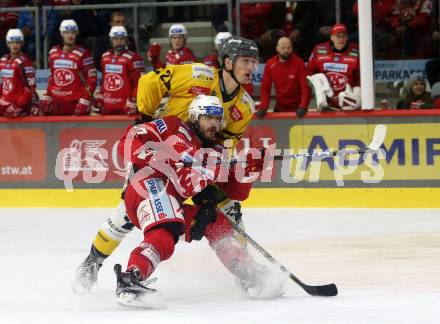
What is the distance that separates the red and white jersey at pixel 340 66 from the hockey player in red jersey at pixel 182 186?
466 centimetres

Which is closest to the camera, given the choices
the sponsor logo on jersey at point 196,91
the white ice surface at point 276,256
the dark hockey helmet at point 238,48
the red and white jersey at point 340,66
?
the white ice surface at point 276,256

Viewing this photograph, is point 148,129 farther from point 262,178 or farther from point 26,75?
point 26,75

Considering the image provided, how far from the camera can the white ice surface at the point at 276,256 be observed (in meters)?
6.21

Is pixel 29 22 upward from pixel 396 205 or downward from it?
upward

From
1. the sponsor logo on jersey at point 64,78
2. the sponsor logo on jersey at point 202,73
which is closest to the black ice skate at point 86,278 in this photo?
the sponsor logo on jersey at point 202,73

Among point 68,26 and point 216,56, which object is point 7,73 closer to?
point 68,26

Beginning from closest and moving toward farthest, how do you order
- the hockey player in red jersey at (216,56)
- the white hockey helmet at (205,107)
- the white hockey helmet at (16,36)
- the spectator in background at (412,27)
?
the white hockey helmet at (205,107)
the hockey player in red jersey at (216,56)
the spectator in background at (412,27)
the white hockey helmet at (16,36)

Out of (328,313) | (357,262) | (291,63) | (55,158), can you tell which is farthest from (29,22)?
(328,313)

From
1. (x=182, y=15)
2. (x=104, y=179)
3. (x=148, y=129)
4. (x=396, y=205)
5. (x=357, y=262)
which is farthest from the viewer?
(x=182, y=15)

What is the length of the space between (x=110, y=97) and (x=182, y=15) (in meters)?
1.45

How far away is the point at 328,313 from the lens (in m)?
6.16

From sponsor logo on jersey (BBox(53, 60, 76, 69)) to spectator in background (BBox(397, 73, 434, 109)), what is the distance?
328 centimetres

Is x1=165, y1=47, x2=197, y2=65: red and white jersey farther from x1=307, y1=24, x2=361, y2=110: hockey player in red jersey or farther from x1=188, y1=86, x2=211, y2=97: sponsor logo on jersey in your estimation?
x1=188, y1=86, x2=211, y2=97: sponsor logo on jersey

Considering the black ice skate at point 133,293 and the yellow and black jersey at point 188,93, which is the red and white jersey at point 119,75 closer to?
the yellow and black jersey at point 188,93
